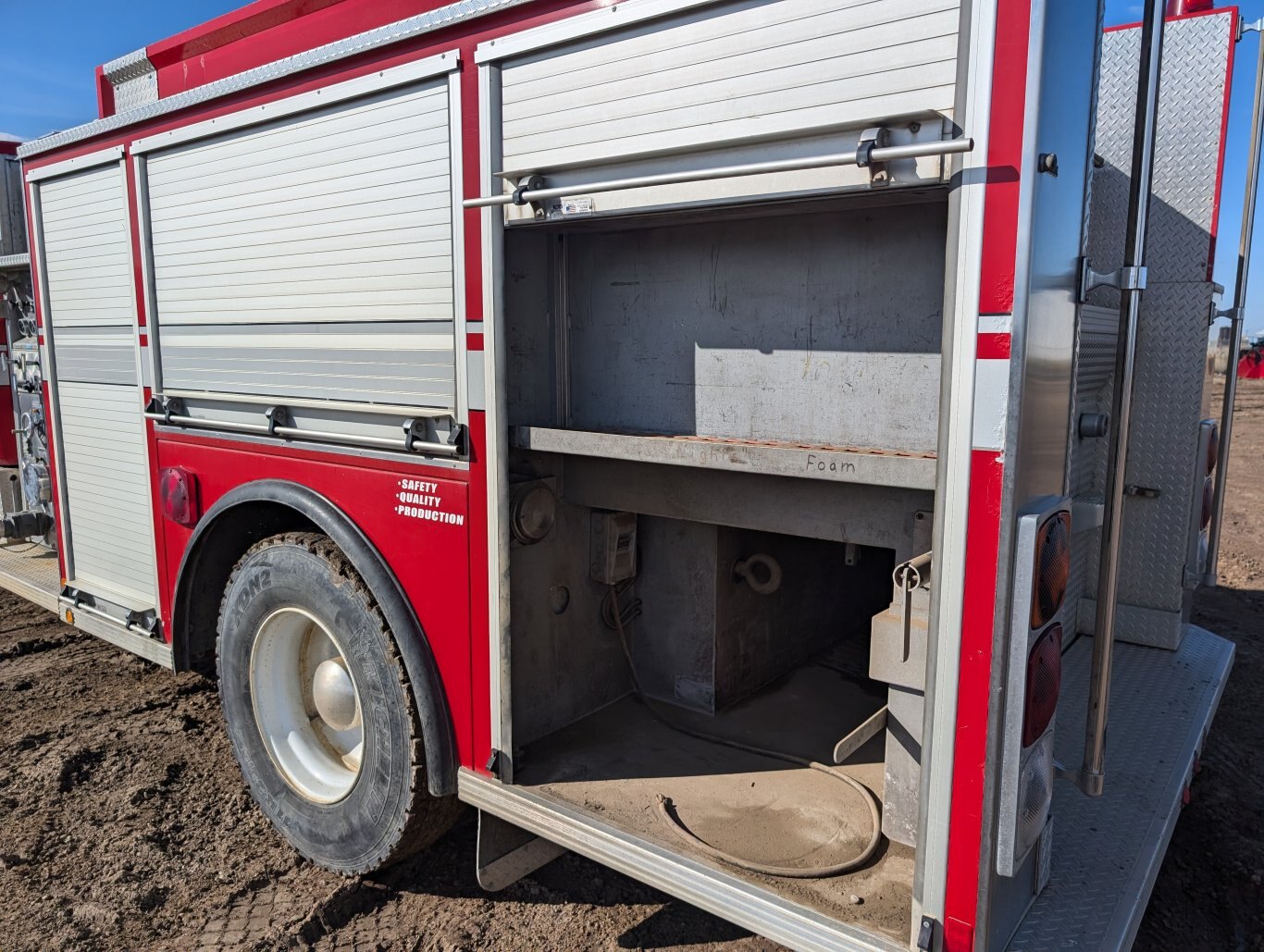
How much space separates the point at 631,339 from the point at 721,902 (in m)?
1.41

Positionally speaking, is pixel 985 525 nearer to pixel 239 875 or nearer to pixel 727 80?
pixel 727 80

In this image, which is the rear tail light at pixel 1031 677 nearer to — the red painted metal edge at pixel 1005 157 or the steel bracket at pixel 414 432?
the red painted metal edge at pixel 1005 157

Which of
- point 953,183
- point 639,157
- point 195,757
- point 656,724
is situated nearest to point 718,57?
point 639,157

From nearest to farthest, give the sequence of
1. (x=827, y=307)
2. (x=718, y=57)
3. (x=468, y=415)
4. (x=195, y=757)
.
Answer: (x=718, y=57), (x=827, y=307), (x=468, y=415), (x=195, y=757)

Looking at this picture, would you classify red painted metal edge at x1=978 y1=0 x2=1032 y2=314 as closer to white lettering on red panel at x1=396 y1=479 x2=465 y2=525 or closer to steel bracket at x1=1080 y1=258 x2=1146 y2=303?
steel bracket at x1=1080 y1=258 x2=1146 y2=303

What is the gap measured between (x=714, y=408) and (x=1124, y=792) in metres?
1.53

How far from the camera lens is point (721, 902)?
6.70 ft

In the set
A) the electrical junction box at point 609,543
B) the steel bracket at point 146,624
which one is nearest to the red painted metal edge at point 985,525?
the electrical junction box at point 609,543

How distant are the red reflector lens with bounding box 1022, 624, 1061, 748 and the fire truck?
0.01m

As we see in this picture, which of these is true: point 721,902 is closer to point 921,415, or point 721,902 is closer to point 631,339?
point 921,415

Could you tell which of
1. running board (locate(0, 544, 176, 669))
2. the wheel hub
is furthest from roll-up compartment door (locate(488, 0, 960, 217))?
running board (locate(0, 544, 176, 669))

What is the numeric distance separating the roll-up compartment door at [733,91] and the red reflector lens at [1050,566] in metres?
0.67

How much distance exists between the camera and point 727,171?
185 cm

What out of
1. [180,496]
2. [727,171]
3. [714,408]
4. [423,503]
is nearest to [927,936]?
[714,408]
